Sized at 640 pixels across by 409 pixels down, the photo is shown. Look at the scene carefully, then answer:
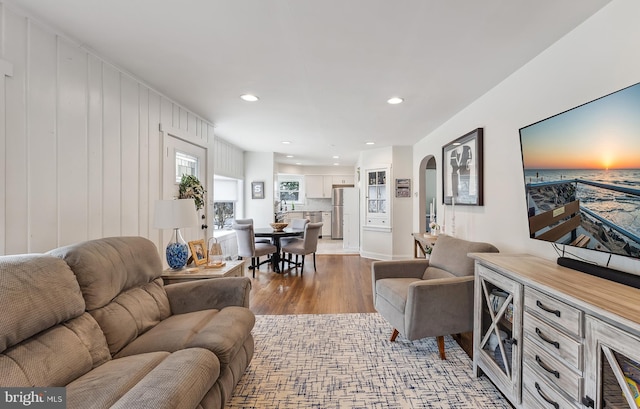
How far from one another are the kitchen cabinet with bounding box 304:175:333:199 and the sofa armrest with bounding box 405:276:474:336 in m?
6.77

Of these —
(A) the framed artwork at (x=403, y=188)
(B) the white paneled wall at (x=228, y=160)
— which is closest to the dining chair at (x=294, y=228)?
(B) the white paneled wall at (x=228, y=160)

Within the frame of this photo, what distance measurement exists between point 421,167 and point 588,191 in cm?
388

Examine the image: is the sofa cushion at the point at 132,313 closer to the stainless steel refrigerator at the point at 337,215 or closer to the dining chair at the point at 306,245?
the dining chair at the point at 306,245

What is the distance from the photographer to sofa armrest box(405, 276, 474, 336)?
6.74ft

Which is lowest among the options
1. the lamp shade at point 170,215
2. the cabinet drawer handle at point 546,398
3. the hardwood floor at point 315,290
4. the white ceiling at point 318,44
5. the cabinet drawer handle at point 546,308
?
the hardwood floor at point 315,290

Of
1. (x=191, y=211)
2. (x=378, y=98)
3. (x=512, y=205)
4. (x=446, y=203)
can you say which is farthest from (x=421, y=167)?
(x=191, y=211)

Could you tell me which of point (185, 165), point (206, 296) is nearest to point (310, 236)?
point (185, 165)

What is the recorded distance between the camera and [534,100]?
2021 mm

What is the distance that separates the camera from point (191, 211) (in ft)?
8.01

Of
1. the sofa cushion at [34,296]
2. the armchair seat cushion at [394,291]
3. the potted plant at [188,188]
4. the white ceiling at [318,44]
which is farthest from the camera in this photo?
the potted plant at [188,188]

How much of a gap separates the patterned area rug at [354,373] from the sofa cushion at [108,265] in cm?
104

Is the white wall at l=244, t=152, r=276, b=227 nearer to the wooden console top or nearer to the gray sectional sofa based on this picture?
the gray sectional sofa

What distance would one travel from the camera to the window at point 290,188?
8547mm

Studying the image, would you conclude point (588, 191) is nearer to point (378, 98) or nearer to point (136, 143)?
point (378, 98)
